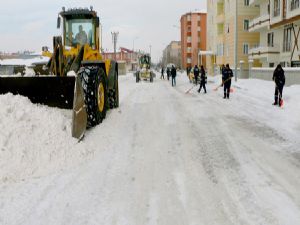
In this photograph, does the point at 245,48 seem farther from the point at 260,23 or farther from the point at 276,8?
the point at 276,8

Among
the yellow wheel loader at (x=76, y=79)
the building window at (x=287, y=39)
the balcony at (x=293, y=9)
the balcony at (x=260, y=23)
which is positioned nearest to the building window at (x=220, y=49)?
the balcony at (x=260, y=23)

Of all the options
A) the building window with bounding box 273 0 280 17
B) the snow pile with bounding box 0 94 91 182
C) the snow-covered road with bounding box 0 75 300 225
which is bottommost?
the snow-covered road with bounding box 0 75 300 225

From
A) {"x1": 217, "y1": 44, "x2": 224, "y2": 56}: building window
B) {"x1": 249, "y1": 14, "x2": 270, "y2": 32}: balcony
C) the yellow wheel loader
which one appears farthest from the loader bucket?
{"x1": 217, "y1": 44, "x2": 224, "y2": 56}: building window

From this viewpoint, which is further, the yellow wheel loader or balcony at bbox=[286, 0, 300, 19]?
balcony at bbox=[286, 0, 300, 19]

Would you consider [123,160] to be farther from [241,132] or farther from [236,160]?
[241,132]

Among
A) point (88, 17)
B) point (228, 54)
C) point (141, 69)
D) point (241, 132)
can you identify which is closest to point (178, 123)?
point (241, 132)

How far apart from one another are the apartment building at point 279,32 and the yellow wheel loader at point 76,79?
18868 millimetres

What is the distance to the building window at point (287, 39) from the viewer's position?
29312mm

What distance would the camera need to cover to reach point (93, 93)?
862 centimetres

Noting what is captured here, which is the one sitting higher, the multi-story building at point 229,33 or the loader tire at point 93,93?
the multi-story building at point 229,33

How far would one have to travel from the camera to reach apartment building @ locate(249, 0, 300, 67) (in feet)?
90.4

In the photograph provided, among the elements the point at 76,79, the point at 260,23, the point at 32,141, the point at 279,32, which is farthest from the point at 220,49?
the point at 32,141

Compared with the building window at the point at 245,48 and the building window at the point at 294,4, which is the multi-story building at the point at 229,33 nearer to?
the building window at the point at 245,48

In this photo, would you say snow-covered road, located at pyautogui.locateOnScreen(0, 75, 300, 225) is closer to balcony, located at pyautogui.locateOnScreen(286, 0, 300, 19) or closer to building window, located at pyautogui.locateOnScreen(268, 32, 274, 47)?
balcony, located at pyautogui.locateOnScreen(286, 0, 300, 19)
